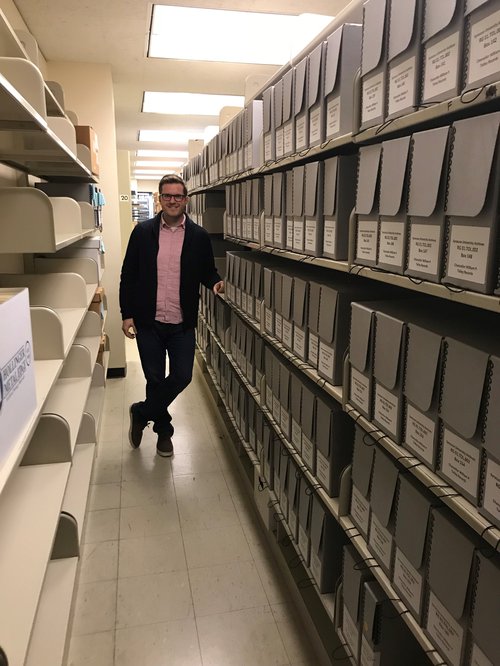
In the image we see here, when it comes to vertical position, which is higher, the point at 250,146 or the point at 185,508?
the point at 250,146

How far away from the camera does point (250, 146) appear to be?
7.63ft

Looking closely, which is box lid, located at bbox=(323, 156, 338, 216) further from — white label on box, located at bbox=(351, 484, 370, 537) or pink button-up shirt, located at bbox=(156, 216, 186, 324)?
pink button-up shirt, located at bbox=(156, 216, 186, 324)

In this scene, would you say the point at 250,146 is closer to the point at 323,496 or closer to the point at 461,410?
the point at 323,496

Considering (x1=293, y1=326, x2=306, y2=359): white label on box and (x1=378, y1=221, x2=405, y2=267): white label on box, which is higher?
(x1=378, y1=221, x2=405, y2=267): white label on box

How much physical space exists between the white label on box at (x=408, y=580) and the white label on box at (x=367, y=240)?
0.72 m

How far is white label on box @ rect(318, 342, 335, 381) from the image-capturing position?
1575mm

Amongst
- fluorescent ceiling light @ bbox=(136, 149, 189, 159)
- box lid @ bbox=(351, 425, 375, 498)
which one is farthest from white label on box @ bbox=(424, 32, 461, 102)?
fluorescent ceiling light @ bbox=(136, 149, 189, 159)

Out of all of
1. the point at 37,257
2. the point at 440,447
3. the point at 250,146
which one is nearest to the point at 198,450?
the point at 37,257

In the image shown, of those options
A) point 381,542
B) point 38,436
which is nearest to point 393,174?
point 381,542

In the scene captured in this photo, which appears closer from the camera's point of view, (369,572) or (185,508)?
(369,572)

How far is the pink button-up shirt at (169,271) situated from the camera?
2.98 metres

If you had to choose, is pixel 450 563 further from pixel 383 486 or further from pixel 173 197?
pixel 173 197

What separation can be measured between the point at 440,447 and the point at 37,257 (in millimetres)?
2798

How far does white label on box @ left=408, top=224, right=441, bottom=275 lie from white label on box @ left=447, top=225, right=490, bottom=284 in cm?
4
